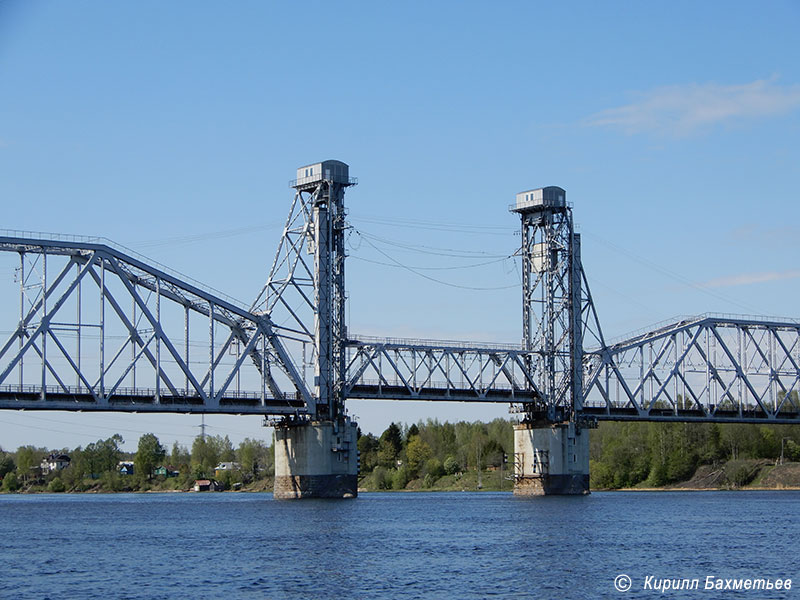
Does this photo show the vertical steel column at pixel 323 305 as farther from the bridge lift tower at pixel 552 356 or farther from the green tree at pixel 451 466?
the green tree at pixel 451 466

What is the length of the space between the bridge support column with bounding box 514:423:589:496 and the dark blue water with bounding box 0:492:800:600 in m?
22.6

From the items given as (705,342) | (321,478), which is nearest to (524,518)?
(321,478)

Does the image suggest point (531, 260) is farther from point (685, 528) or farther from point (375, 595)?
point (375, 595)

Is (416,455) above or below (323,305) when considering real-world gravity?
below

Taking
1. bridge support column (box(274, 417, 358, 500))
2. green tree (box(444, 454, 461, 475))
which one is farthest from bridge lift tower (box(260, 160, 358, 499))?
green tree (box(444, 454, 461, 475))

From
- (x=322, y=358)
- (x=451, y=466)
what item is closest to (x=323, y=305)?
(x=322, y=358)

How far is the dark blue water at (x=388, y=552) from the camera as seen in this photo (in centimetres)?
Answer: 5066

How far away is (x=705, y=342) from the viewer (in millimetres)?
136750

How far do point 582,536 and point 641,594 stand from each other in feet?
77.7

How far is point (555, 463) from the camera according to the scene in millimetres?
124188

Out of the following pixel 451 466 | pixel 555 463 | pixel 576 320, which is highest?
pixel 576 320

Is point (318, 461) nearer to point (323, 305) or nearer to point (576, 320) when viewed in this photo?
point (323, 305)

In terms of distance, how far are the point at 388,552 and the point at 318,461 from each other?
47834 millimetres

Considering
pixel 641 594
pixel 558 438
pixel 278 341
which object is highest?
pixel 278 341
